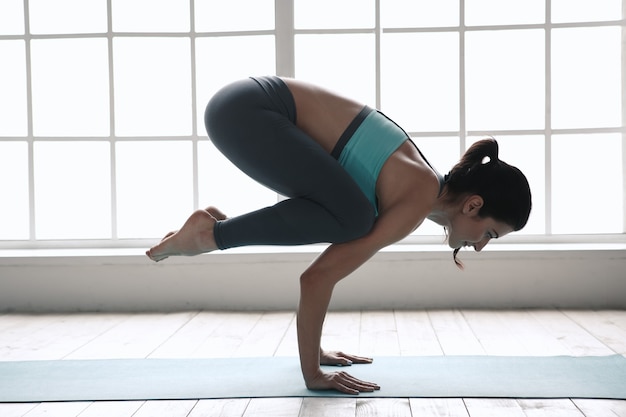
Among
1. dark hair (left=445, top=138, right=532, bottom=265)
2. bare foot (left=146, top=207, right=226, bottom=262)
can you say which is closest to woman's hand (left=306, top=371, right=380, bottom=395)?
bare foot (left=146, top=207, right=226, bottom=262)

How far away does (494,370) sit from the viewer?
2.55 meters

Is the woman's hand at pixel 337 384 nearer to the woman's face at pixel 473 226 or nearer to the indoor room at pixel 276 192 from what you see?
the indoor room at pixel 276 192

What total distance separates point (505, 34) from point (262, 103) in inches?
85.2

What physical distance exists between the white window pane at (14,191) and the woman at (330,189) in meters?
2.17

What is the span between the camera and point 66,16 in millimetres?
4312

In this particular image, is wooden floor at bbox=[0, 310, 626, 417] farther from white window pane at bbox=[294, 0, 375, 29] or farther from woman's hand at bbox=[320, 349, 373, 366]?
white window pane at bbox=[294, 0, 375, 29]

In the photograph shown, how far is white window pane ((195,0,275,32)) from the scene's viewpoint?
13.8 feet

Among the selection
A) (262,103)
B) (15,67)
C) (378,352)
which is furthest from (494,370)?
(15,67)

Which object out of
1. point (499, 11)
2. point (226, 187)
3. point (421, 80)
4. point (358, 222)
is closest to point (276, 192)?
point (358, 222)

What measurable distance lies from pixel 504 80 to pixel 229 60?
4.88 ft

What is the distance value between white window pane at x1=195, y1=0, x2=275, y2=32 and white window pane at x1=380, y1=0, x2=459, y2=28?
2.07 ft

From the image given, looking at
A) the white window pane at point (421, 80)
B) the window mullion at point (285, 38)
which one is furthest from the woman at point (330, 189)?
the white window pane at point (421, 80)

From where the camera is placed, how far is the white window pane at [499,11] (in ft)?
13.6

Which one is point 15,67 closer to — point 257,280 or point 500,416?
point 257,280
